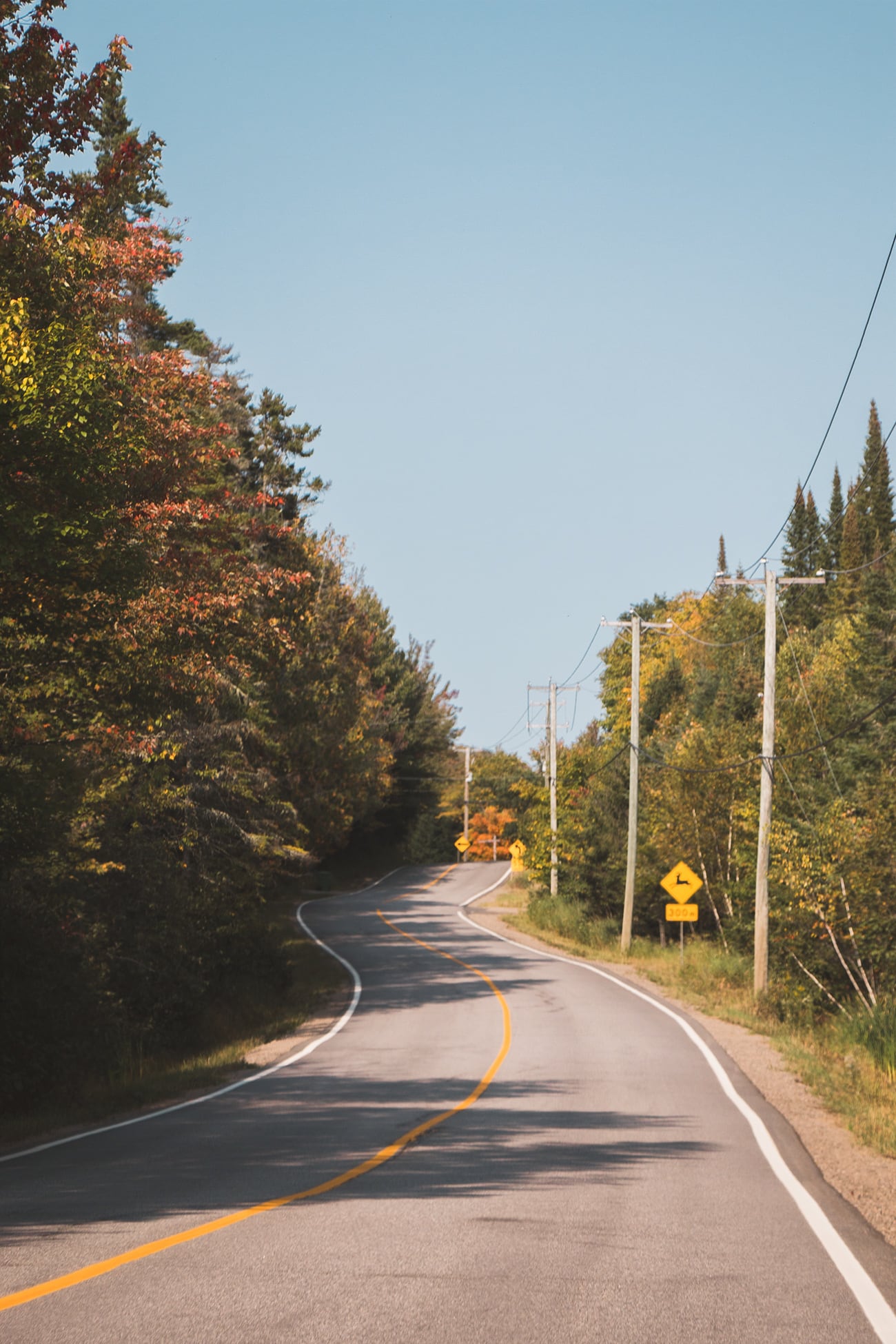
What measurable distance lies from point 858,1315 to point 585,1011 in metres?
21.3

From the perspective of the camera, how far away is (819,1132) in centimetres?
1314

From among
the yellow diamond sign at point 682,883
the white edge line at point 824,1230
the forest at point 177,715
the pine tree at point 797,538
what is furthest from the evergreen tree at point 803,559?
the white edge line at point 824,1230

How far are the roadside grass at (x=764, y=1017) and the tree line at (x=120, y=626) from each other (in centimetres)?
981

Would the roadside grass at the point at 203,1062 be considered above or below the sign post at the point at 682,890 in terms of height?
below

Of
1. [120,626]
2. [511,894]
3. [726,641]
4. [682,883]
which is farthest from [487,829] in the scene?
[120,626]

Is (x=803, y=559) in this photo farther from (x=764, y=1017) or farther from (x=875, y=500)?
(x=764, y=1017)

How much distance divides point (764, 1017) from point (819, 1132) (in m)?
14.0

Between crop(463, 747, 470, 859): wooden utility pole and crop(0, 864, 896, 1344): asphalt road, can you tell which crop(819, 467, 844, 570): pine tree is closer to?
crop(463, 747, 470, 859): wooden utility pole

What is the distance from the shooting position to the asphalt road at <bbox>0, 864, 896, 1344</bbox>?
222 inches

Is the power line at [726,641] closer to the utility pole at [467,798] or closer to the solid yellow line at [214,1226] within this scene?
the utility pole at [467,798]

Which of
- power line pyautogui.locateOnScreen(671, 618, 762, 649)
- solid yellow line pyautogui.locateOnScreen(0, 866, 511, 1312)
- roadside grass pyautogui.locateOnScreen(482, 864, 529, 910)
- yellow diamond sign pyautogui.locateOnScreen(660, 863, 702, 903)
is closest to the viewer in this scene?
solid yellow line pyautogui.locateOnScreen(0, 866, 511, 1312)

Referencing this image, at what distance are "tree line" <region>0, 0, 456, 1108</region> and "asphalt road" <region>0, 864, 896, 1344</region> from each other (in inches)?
181

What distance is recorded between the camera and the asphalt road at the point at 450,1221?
5.64m

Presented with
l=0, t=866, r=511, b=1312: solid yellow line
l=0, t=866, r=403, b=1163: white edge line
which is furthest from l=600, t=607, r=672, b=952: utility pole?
l=0, t=866, r=511, b=1312: solid yellow line
